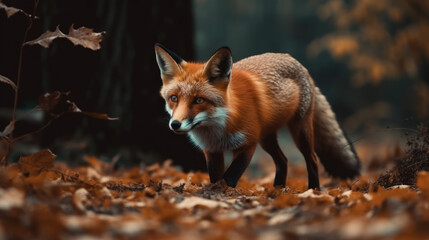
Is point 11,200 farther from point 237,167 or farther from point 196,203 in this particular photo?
point 237,167

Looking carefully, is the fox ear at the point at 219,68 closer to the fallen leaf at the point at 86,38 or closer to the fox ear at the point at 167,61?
the fox ear at the point at 167,61

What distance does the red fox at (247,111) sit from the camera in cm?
340

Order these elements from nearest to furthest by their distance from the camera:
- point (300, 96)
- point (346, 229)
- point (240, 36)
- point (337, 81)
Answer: point (346, 229)
point (300, 96)
point (337, 81)
point (240, 36)

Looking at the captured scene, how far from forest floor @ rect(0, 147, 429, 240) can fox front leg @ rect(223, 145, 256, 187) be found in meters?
0.38

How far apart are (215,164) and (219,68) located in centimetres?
82

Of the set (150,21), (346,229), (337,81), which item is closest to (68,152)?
(150,21)

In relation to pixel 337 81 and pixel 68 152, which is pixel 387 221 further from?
pixel 337 81

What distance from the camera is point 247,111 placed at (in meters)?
3.61

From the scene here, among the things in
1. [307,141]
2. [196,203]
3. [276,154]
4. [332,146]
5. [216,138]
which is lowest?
[276,154]

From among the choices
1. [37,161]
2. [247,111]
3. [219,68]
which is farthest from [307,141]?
[37,161]

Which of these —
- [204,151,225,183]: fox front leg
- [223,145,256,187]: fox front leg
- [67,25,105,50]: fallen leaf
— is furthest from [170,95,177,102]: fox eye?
[67,25,105,50]: fallen leaf

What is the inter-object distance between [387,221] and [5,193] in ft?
4.83

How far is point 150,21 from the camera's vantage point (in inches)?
203

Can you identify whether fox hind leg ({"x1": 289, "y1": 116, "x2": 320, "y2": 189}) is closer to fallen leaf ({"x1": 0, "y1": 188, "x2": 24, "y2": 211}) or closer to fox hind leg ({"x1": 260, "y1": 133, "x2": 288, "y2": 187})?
fox hind leg ({"x1": 260, "y1": 133, "x2": 288, "y2": 187})
